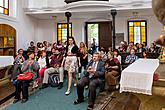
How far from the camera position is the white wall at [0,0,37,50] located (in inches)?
395

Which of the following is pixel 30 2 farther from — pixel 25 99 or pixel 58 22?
pixel 25 99

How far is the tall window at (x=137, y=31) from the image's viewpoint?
40.0 feet

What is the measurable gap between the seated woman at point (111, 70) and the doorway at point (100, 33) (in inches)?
269

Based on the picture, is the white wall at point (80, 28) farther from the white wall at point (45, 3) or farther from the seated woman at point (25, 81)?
the seated woman at point (25, 81)

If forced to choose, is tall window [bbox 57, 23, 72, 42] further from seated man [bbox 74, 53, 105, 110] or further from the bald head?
the bald head

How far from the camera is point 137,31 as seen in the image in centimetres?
1230

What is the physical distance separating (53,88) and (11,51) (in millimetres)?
4858

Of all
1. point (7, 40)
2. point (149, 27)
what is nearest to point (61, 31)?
point (7, 40)

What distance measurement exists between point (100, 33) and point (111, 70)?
738 cm

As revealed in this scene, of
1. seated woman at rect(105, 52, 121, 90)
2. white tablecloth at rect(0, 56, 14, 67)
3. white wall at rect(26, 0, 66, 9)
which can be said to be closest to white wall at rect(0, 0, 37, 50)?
white wall at rect(26, 0, 66, 9)

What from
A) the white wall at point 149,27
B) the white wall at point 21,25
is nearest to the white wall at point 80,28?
the white wall at point 149,27

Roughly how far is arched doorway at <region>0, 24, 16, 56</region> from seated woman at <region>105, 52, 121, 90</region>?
17.9 feet

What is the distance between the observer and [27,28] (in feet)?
38.4

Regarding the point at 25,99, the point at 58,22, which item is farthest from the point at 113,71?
the point at 58,22
